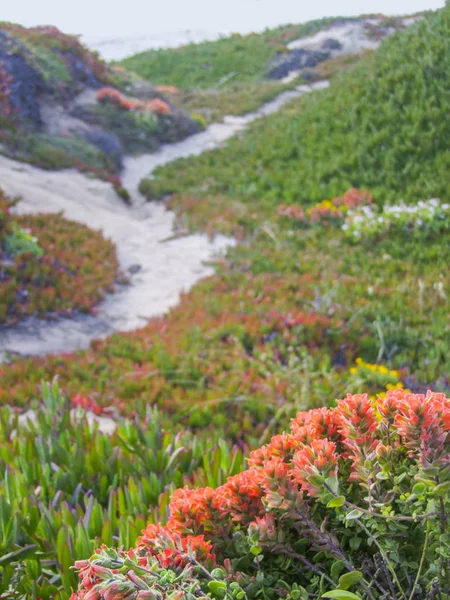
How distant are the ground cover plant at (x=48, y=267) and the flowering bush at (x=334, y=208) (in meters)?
3.67

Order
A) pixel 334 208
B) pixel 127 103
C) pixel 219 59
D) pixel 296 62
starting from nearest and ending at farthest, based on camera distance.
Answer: pixel 334 208 < pixel 127 103 < pixel 296 62 < pixel 219 59

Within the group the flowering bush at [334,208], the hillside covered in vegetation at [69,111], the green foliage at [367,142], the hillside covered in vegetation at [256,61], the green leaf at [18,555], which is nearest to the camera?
the green leaf at [18,555]

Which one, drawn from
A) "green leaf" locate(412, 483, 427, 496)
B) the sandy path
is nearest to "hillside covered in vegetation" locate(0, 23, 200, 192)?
the sandy path

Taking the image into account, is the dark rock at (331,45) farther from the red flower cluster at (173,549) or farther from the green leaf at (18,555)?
the red flower cluster at (173,549)

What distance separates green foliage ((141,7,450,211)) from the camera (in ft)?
34.4

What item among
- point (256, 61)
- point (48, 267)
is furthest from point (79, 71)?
point (256, 61)

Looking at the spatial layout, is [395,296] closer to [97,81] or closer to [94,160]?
[94,160]

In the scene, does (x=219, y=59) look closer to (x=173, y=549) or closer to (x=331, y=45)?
(x=331, y=45)

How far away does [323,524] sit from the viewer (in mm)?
1500

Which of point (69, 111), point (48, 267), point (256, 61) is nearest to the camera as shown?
point (48, 267)

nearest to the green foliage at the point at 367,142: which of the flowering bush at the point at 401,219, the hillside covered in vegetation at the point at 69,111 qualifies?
the flowering bush at the point at 401,219

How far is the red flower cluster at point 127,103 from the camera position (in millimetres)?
20125

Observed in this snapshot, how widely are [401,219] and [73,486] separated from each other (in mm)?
7356

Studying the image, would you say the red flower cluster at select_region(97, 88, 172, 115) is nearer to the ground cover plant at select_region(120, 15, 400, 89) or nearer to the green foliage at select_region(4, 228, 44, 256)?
the green foliage at select_region(4, 228, 44, 256)
